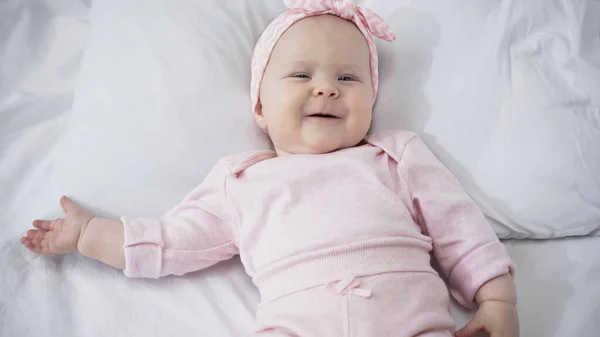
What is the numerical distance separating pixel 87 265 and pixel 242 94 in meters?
0.51

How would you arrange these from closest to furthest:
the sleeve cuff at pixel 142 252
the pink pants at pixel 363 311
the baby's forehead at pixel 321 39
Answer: the pink pants at pixel 363 311, the sleeve cuff at pixel 142 252, the baby's forehead at pixel 321 39

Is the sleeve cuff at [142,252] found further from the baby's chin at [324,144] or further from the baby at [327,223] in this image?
the baby's chin at [324,144]

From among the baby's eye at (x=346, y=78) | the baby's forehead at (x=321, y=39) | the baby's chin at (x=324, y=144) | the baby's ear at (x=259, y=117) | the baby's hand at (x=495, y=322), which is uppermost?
the baby's forehead at (x=321, y=39)

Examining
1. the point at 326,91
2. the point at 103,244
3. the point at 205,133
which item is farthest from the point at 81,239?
the point at 326,91

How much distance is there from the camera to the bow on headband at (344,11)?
3.56ft

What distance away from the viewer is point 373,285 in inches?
34.3

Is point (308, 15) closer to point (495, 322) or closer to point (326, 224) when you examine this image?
point (326, 224)

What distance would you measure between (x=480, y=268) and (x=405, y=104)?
0.45m

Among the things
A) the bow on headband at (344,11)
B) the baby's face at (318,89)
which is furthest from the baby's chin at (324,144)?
the bow on headband at (344,11)

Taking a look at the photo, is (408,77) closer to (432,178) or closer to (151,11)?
(432,178)

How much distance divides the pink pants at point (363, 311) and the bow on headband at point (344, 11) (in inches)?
22.1

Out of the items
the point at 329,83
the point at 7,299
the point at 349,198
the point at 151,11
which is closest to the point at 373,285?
the point at 349,198

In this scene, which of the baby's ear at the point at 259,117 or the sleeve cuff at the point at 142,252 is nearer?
the sleeve cuff at the point at 142,252

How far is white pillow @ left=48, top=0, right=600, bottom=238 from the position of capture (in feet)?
3.57
